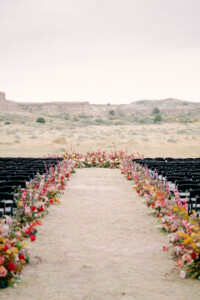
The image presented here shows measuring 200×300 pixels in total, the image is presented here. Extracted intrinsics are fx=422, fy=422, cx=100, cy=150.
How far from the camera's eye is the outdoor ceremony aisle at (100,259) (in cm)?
582

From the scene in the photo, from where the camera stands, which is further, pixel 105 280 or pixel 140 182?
pixel 140 182

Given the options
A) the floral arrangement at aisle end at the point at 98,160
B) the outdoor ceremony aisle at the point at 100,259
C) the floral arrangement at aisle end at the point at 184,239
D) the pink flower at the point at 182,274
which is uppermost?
the floral arrangement at aisle end at the point at 98,160

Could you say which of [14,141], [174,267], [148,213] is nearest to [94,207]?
[148,213]

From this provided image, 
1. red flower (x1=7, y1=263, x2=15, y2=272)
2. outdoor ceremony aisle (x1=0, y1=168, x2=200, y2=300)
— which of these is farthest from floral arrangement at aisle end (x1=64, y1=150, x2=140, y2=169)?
red flower (x1=7, y1=263, x2=15, y2=272)

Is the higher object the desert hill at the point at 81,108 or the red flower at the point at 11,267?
the desert hill at the point at 81,108

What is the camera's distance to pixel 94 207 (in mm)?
12250

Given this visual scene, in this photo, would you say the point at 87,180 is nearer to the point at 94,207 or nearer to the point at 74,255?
the point at 94,207

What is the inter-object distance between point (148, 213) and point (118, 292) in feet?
18.9

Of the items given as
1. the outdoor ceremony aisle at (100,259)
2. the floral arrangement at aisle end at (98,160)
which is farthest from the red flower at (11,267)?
the floral arrangement at aisle end at (98,160)

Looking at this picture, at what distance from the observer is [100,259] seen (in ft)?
23.9

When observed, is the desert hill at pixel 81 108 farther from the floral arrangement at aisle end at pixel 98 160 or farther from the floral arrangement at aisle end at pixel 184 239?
the floral arrangement at aisle end at pixel 184 239

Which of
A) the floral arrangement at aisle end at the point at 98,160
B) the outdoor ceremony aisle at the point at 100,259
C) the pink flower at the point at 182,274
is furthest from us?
the floral arrangement at aisle end at the point at 98,160

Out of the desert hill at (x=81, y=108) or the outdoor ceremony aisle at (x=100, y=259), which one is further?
the desert hill at (x=81, y=108)

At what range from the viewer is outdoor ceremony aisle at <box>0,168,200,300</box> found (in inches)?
229
